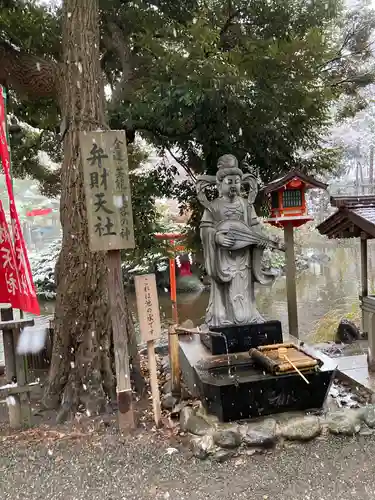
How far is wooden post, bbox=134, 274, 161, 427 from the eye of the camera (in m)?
4.45

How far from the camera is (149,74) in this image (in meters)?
6.75

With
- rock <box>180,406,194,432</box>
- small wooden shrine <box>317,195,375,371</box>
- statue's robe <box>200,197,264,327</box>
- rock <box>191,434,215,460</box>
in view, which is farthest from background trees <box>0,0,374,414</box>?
small wooden shrine <box>317,195,375,371</box>

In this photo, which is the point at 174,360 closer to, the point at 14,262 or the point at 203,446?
the point at 203,446

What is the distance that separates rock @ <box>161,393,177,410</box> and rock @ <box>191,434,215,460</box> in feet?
3.18

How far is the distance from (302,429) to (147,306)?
6.46 feet

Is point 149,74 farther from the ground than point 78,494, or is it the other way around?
point 149,74

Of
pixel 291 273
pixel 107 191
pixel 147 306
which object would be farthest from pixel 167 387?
pixel 107 191

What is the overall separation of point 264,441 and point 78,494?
1.70 meters

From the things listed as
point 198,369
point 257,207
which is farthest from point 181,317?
point 198,369

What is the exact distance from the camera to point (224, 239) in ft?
18.0

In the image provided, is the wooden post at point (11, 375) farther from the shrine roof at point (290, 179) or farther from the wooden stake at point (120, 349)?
the shrine roof at point (290, 179)

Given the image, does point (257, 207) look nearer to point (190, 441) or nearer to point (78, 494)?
point (190, 441)

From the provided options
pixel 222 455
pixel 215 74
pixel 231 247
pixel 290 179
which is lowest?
pixel 222 455

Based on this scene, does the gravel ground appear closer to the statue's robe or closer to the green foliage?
the statue's robe
